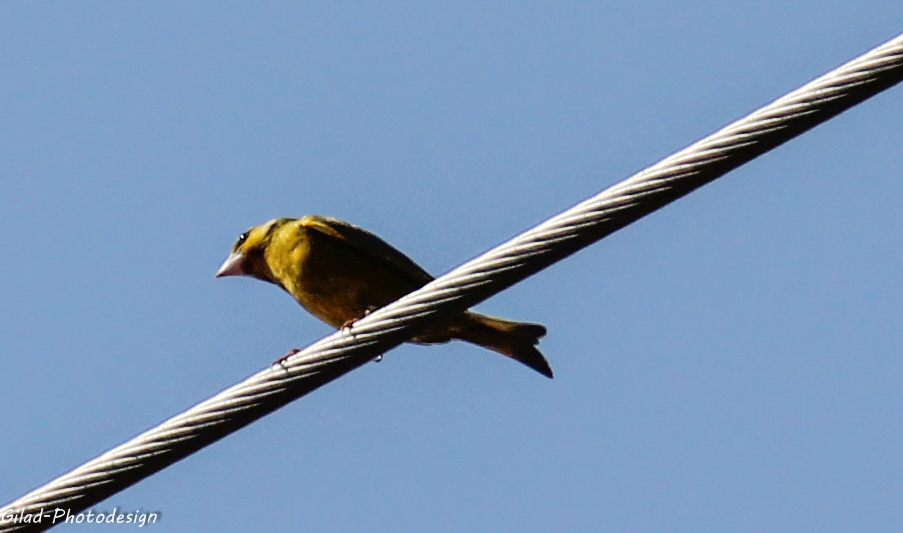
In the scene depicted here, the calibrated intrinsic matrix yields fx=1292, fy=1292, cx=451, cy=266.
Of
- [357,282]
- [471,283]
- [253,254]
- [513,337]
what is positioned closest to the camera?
[471,283]

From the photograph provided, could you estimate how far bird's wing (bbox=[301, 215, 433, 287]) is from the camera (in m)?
6.39

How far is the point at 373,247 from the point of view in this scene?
21.1 feet

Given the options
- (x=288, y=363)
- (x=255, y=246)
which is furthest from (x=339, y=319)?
(x=288, y=363)

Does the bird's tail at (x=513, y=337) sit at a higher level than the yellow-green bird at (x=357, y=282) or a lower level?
lower

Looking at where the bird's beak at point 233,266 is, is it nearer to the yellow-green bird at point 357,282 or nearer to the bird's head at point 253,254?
the bird's head at point 253,254

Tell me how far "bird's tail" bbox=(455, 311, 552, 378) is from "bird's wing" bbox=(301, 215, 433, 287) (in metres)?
0.39

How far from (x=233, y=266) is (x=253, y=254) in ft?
0.83

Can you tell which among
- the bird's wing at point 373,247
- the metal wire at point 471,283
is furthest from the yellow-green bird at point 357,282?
the metal wire at point 471,283

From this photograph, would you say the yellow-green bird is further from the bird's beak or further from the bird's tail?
the bird's beak

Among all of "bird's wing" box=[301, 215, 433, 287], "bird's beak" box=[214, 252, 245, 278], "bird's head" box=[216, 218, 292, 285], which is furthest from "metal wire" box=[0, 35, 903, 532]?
"bird's beak" box=[214, 252, 245, 278]

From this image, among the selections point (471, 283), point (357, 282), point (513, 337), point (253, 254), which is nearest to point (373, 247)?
point (357, 282)

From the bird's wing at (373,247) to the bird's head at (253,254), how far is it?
1.62 ft

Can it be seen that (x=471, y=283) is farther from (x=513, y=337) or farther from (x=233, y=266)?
(x=233, y=266)

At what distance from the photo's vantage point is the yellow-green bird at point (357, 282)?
242 inches
